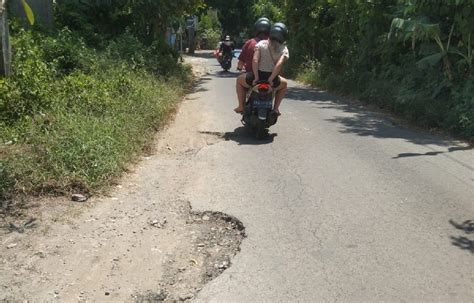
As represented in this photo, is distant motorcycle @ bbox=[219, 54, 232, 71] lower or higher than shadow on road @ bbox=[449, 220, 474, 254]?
lower

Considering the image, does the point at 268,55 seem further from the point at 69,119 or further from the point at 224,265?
the point at 224,265

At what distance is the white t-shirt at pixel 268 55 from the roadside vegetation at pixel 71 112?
2.10 m

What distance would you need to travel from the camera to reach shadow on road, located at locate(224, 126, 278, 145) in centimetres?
870

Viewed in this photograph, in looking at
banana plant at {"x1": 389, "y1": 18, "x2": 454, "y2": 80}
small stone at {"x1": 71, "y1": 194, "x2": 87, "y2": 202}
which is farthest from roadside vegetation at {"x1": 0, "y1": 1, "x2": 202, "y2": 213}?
banana plant at {"x1": 389, "y1": 18, "x2": 454, "y2": 80}

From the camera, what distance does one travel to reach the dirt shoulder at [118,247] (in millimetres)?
3906

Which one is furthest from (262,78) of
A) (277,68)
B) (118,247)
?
(118,247)

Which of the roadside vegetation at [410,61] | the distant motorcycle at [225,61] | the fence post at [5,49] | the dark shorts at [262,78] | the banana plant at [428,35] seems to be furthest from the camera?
the distant motorcycle at [225,61]

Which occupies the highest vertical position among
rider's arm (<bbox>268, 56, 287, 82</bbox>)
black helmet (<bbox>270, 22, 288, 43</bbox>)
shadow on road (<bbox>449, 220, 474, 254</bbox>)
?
black helmet (<bbox>270, 22, 288, 43</bbox>)

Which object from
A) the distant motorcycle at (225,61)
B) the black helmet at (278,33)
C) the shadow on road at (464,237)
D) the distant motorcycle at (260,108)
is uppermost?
the black helmet at (278,33)

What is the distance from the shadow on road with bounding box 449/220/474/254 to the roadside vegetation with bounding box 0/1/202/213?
362cm

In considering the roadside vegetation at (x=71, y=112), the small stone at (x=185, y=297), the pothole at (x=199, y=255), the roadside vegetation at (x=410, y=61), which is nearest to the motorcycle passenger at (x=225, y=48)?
the roadside vegetation at (x=410, y=61)

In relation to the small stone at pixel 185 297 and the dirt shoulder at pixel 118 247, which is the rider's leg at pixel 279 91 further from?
the small stone at pixel 185 297

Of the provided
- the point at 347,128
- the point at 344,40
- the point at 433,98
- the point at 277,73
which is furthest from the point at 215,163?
the point at 344,40

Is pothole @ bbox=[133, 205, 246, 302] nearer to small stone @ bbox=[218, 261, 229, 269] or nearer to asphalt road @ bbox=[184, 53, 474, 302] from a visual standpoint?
small stone @ bbox=[218, 261, 229, 269]
